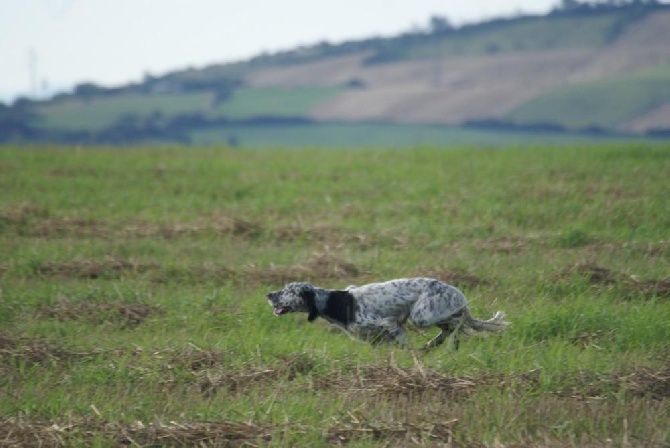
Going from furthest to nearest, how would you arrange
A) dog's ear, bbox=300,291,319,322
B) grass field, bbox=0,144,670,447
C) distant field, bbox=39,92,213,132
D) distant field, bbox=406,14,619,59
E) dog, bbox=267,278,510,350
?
distant field, bbox=406,14,619,59
distant field, bbox=39,92,213,132
dog's ear, bbox=300,291,319,322
dog, bbox=267,278,510,350
grass field, bbox=0,144,670,447

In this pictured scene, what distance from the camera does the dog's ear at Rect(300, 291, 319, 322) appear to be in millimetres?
9492

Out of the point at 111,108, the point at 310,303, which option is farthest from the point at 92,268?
the point at 111,108

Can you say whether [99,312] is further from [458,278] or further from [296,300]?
[458,278]

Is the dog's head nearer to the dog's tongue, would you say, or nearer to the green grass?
the dog's tongue

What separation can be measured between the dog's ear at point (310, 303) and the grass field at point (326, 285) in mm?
191

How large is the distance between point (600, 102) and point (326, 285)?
6099 cm

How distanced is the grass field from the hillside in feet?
145

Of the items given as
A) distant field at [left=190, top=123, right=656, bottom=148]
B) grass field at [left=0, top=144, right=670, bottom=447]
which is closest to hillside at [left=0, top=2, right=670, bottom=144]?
distant field at [left=190, top=123, right=656, bottom=148]

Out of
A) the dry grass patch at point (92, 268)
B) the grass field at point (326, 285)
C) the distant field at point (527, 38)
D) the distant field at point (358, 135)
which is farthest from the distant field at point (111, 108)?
the dry grass patch at point (92, 268)

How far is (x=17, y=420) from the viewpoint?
7254 millimetres

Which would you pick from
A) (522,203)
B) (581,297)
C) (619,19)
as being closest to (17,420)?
(581,297)

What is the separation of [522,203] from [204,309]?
267 inches

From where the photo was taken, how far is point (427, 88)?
81.0 m

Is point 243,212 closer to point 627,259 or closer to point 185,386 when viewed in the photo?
point 627,259
